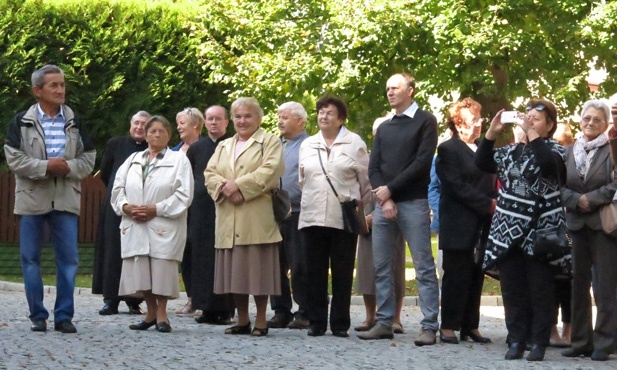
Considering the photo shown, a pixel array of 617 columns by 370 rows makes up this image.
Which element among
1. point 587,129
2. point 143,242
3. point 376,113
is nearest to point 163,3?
point 376,113

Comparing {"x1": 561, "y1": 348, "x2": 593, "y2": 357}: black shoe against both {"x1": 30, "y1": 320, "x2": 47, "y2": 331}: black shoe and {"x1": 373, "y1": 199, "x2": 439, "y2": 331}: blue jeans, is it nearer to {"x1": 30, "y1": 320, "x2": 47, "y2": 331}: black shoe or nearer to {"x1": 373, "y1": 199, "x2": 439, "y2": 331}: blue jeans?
{"x1": 373, "y1": 199, "x2": 439, "y2": 331}: blue jeans

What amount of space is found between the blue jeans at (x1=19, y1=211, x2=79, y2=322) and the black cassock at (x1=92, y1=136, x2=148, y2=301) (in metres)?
2.13

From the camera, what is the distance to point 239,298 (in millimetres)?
11992

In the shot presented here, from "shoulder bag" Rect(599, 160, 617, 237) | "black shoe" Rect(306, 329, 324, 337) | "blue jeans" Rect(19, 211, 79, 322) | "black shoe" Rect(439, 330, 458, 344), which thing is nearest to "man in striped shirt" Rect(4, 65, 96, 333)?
"blue jeans" Rect(19, 211, 79, 322)

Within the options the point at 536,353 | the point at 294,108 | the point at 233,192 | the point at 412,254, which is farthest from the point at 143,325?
the point at 536,353

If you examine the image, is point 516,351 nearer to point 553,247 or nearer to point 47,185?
point 553,247

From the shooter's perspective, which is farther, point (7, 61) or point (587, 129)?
point (7, 61)

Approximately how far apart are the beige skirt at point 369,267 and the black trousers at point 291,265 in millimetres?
541

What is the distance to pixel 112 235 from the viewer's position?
14039 millimetres

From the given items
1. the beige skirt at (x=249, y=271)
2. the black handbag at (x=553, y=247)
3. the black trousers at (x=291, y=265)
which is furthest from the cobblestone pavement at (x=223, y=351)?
the black handbag at (x=553, y=247)

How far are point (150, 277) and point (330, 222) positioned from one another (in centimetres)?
166

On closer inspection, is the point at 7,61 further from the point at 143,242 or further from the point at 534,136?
the point at 534,136

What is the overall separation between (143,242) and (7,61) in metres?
12.8

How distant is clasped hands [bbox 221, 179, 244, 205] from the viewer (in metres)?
11.9
